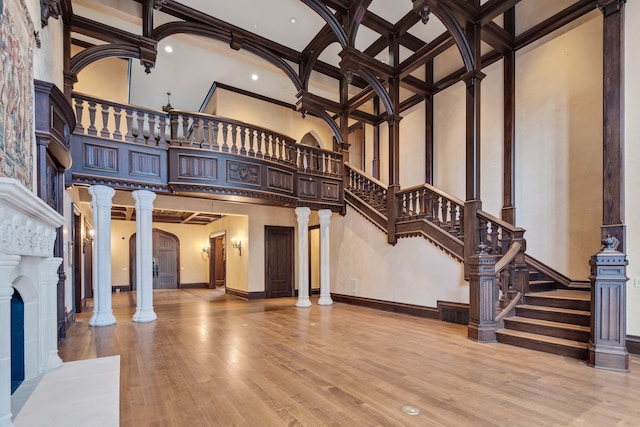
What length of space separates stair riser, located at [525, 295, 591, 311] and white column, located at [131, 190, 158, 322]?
6.41 metres

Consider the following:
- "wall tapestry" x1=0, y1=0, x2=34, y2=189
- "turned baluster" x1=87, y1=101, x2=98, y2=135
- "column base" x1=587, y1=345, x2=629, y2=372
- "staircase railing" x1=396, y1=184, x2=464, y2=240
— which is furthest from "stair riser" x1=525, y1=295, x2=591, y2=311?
"turned baluster" x1=87, y1=101, x2=98, y2=135

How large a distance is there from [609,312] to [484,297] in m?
1.32

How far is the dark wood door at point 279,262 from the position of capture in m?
9.70

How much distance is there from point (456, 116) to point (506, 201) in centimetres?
241

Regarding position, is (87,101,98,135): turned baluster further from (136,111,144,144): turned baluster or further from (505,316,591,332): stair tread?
(505,316,591,332): stair tread

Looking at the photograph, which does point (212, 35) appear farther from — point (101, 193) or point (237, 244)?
point (237, 244)

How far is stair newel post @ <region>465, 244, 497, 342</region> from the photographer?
457cm

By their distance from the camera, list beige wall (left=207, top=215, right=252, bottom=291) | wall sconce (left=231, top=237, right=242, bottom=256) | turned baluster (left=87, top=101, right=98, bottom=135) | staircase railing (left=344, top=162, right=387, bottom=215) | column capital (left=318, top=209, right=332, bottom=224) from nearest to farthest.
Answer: turned baluster (left=87, top=101, right=98, bottom=135), staircase railing (left=344, top=162, right=387, bottom=215), column capital (left=318, top=209, right=332, bottom=224), beige wall (left=207, top=215, right=252, bottom=291), wall sconce (left=231, top=237, right=242, bottom=256)

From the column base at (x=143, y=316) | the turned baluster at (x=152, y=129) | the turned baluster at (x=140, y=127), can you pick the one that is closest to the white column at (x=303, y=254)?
the column base at (x=143, y=316)

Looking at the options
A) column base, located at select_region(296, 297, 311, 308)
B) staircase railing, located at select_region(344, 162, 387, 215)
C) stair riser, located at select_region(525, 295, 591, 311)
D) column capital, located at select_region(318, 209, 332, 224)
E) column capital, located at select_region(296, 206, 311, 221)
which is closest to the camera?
stair riser, located at select_region(525, 295, 591, 311)

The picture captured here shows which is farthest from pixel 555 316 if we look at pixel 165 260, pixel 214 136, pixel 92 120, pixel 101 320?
pixel 165 260

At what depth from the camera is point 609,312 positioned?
3.57 m

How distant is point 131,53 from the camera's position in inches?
234

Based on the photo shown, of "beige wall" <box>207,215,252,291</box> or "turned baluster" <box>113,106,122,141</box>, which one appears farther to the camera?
"beige wall" <box>207,215,252,291</box>
